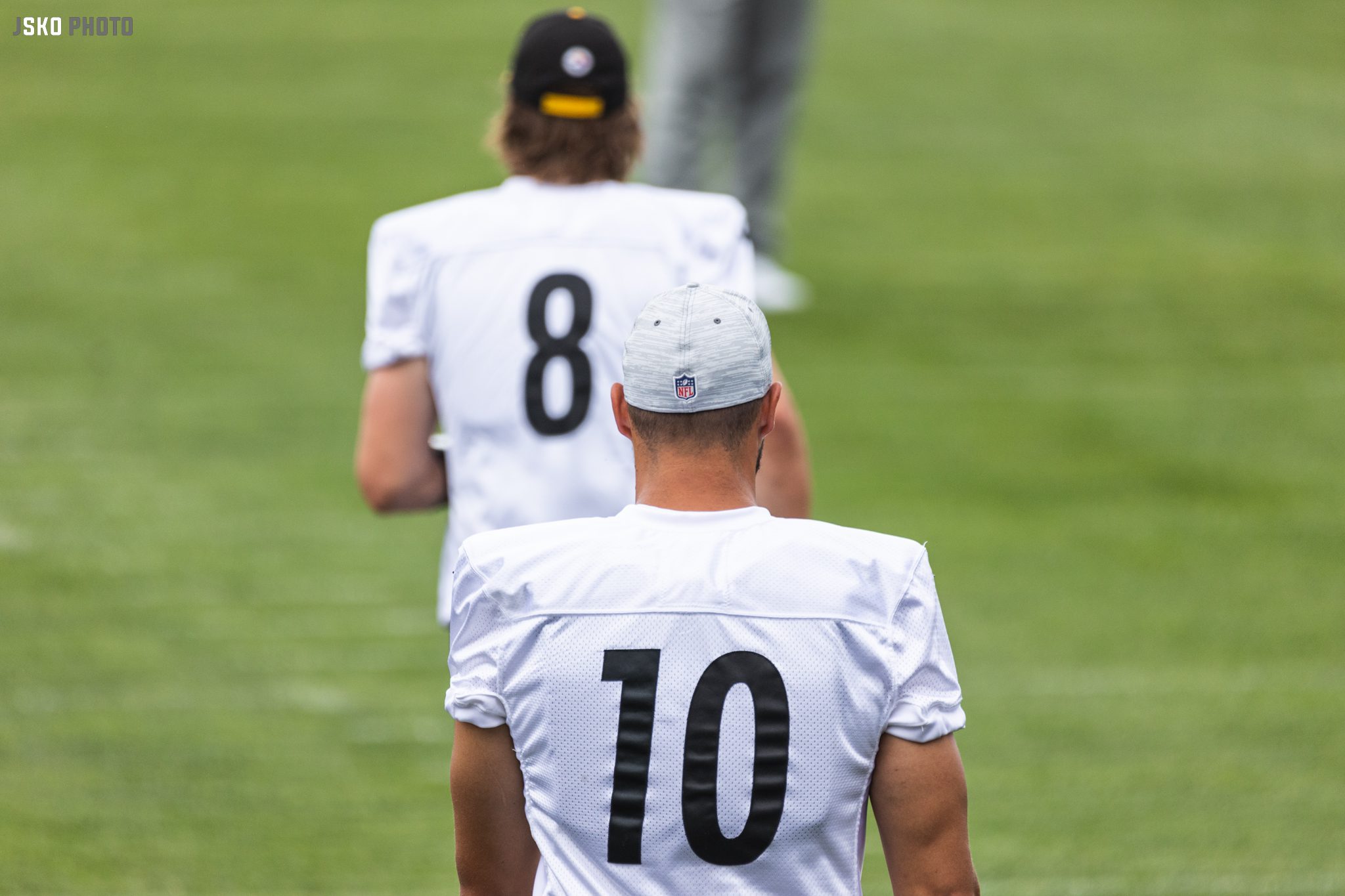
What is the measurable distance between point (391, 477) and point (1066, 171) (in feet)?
33.6

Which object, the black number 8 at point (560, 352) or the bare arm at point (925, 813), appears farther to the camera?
the black number 8 at point (560, 352)

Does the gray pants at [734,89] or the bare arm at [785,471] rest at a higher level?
the gray pants at [734,89]

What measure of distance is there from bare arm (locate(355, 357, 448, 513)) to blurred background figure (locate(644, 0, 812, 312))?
614cm

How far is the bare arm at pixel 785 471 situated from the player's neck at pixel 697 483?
1.05 m

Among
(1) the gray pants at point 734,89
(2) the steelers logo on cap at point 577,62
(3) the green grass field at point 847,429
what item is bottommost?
(3) the green grass field at point 847,429

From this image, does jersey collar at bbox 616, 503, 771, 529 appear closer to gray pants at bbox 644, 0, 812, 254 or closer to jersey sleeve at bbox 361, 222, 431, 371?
jersey sleeve at bbox 361, 222, 431, 371

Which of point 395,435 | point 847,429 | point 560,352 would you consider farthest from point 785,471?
point 847,429

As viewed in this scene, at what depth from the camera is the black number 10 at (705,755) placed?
7.41ft

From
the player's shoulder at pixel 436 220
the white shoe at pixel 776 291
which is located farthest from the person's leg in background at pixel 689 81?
the player's shoulder at pixel 436 220

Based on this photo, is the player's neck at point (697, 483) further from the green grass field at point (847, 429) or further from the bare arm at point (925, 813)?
the green grass field at point (847, 429)

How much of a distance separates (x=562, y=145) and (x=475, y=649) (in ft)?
4.70

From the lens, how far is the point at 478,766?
2416 mm

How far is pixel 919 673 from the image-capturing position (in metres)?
2.29

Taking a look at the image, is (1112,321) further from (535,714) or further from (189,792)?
(535,714)
